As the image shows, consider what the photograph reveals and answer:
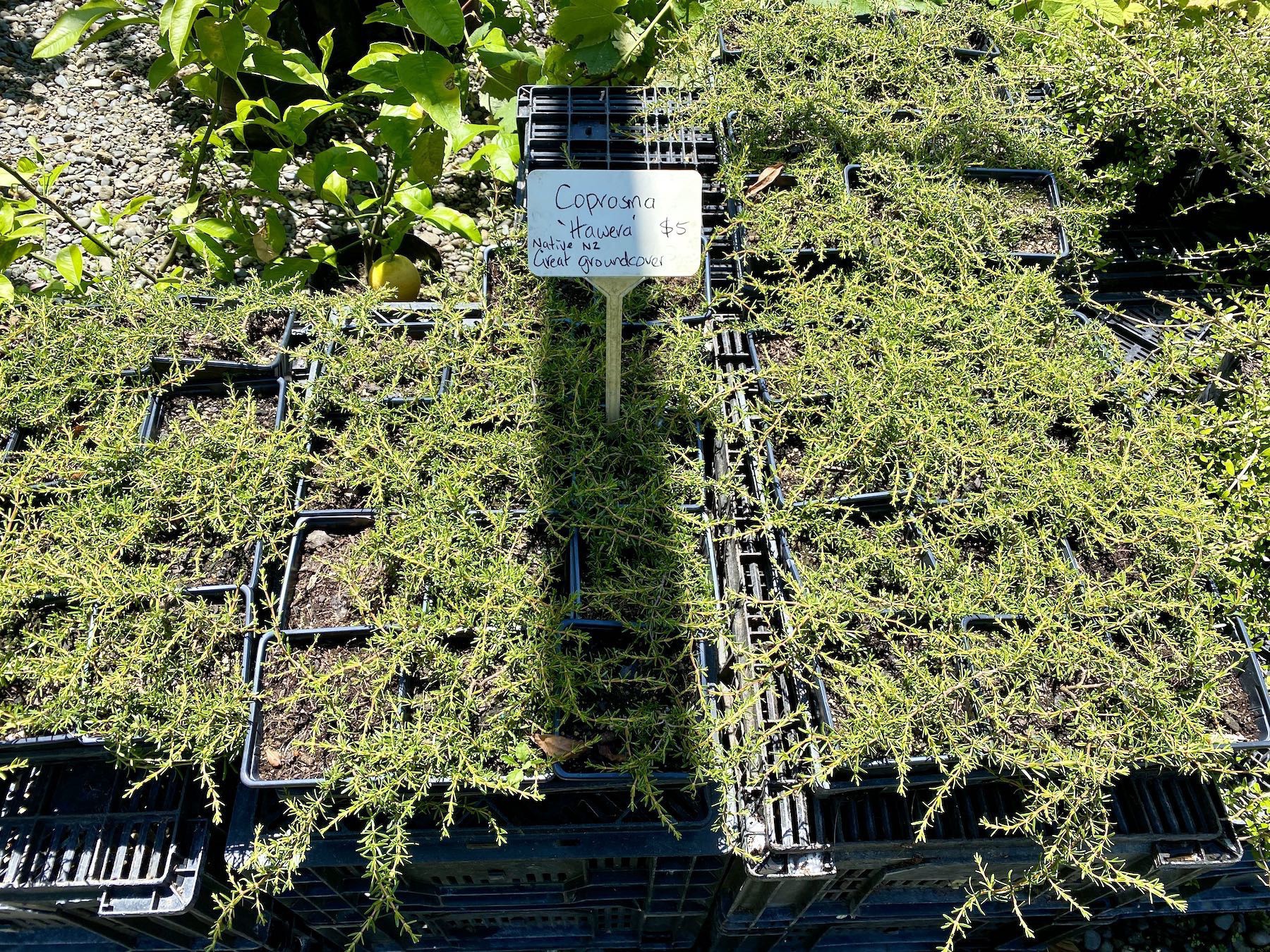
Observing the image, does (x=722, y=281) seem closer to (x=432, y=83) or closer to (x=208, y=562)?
(x=432, y=83)

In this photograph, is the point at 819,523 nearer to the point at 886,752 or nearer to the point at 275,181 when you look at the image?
the point at 886,752

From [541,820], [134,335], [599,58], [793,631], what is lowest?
[541,820]

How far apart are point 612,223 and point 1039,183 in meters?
1.58

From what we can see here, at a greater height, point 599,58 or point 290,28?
point 290,28

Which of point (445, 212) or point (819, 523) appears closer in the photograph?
point (819, 523)

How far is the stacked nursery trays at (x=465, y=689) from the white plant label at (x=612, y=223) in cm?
45

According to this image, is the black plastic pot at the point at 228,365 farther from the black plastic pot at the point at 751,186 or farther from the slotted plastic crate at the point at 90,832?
the black plastic pot at the point at 751,186

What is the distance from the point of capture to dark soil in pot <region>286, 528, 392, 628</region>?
1.74m

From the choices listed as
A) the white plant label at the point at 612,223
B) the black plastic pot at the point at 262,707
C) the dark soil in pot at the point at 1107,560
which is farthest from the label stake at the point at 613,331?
the dark soil in pot at the point at 1107,560

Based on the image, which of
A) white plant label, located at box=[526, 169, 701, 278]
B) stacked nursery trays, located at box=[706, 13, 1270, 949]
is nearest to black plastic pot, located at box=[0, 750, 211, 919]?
stacked nursery trays, located at box=[706, 13, 1270, 949]

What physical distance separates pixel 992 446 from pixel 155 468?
1.90 metres

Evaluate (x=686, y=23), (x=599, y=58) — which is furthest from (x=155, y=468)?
(x=686, y=23)

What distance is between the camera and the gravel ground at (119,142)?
3.31 meters

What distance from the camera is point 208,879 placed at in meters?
1.62
